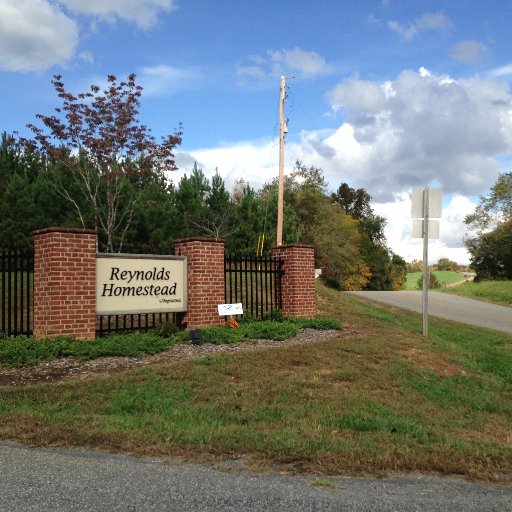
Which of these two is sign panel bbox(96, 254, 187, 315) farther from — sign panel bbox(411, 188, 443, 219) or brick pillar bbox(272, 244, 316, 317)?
sign panel bbox(411, 188, 443, 219)

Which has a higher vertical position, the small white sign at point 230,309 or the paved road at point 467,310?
the small white sign at point 230,309

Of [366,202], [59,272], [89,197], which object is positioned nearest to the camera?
[59,272]

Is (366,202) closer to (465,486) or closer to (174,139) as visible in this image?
(174,139)

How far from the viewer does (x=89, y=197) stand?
23984 mm

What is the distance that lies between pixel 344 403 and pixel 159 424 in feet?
7.83

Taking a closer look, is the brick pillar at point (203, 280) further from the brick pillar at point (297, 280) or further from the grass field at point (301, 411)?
the grass field at point (301, 411)

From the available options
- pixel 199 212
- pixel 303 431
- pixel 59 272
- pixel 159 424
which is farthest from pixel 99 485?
pixel 199 212

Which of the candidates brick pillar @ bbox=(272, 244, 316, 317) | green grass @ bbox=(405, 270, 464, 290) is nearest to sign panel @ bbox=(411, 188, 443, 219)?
brick pillar @ bbox=(272, 244, 316, 317)

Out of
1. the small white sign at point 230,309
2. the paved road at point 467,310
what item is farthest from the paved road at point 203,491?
the paved road at point 467,310

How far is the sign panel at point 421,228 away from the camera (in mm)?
13258

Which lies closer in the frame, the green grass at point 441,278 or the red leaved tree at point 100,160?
the red leaved tree at point 100,160

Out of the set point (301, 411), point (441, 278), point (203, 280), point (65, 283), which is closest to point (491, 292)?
point (203, 280)

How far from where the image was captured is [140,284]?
11047mm

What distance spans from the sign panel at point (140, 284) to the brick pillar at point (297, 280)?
2916mm
